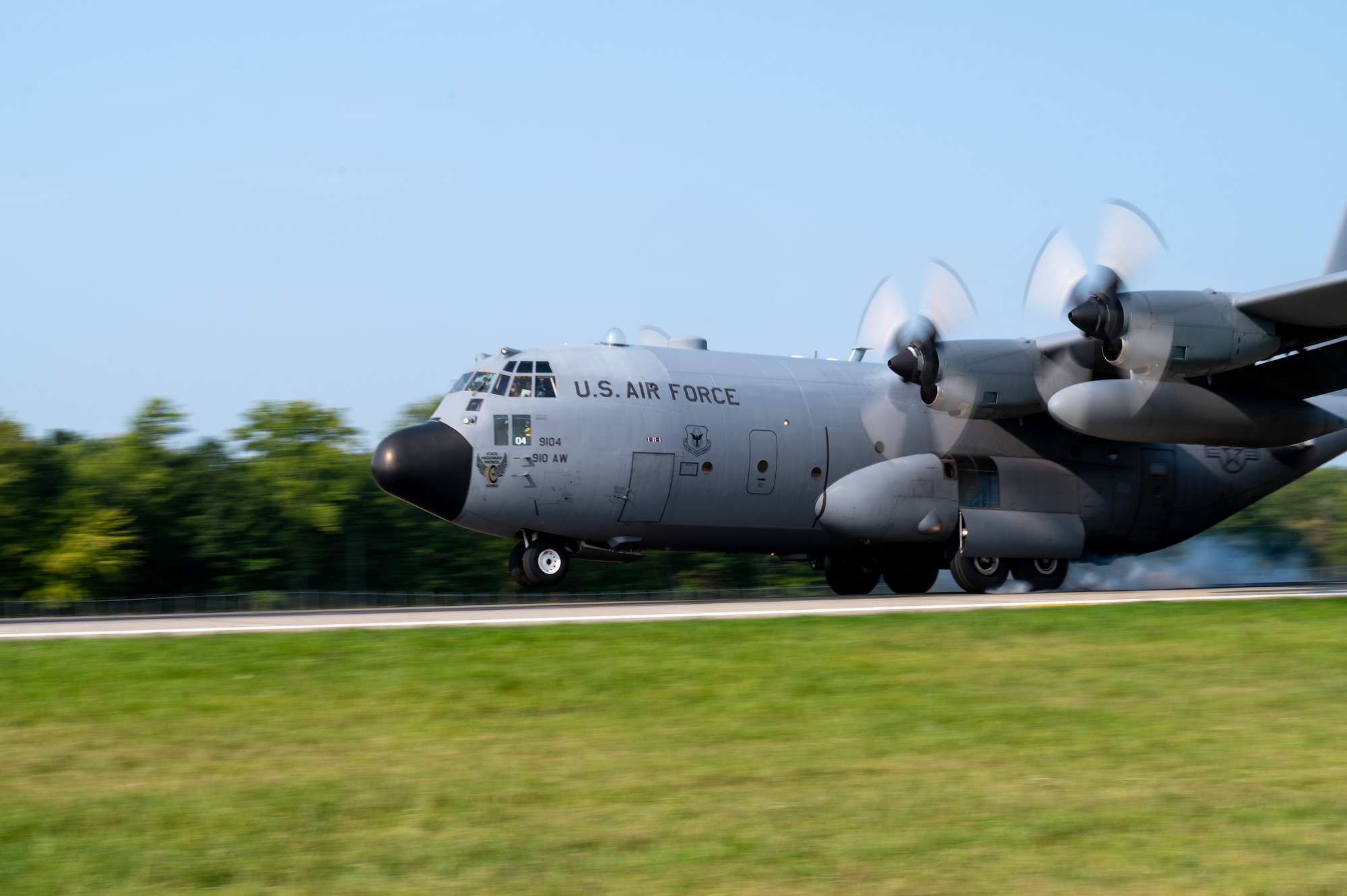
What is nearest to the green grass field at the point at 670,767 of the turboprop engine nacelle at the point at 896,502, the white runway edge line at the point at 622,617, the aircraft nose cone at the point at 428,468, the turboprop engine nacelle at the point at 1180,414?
the white runway edge line at the point at 622,617

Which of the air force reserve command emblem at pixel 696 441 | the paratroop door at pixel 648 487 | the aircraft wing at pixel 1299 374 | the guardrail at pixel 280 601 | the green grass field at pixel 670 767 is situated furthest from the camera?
the guardrail at pixel 280 601

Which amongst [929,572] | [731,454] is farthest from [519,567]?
[929,572]

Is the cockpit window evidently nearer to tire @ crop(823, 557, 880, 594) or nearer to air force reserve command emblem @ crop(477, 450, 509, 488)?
air force reserve command emblem @ crop(477, 450, 509, 488)

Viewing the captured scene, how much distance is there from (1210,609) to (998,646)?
489 cm

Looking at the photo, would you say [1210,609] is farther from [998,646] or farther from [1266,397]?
[1266,397]

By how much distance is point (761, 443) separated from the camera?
74.3ft

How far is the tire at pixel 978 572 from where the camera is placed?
23344 millimetres

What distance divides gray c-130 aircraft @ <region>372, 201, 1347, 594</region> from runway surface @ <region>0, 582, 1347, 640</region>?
163 centimetres

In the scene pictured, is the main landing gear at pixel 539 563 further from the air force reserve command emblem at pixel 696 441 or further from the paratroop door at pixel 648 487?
the air force reserve command emblem at pixel 696 441

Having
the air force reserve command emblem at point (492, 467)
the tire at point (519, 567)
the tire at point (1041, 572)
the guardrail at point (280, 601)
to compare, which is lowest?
the guardrail at point (280, 601)

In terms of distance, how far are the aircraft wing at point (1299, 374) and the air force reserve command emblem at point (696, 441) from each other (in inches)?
340

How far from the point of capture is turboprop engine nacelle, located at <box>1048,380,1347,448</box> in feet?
64.4

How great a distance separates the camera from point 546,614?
17.8 m

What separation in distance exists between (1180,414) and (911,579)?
791cm
